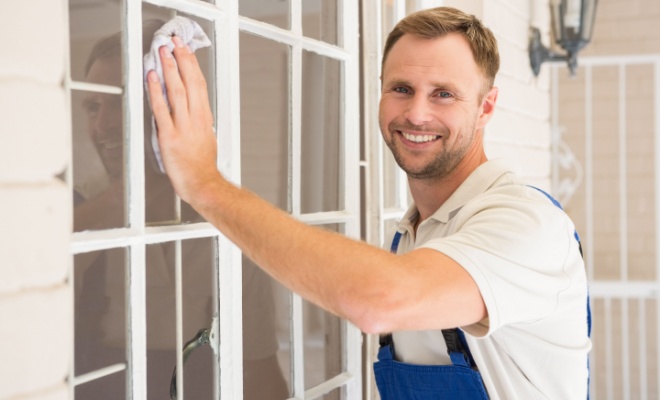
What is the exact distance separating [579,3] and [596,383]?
10.4 feet

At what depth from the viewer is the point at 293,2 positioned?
6.40 feet

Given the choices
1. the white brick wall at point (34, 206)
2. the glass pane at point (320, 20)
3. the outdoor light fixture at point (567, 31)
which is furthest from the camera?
the outdoor light fixture at point (567, 31)

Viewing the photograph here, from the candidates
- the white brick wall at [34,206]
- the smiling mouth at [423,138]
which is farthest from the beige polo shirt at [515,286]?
the white brick wall at [34,206]

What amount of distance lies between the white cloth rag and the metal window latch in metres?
0.38

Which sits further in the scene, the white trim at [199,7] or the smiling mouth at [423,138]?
the smiling mouth at [423,138]

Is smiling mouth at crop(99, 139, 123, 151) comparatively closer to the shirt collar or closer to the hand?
the hand

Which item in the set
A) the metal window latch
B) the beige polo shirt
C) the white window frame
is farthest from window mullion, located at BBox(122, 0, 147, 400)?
the beige polo shirt

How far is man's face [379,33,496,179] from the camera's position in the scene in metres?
1.76

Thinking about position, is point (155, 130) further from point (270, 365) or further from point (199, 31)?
point (270, 365)

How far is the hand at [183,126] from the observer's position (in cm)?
139

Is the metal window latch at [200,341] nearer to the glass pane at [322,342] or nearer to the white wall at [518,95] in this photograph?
the glass pane at [322,342]

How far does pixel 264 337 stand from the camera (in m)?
1.91

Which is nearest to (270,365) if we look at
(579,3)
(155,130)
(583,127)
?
(155,130)

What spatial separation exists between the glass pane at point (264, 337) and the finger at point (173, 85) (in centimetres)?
50
